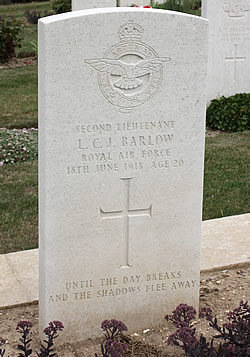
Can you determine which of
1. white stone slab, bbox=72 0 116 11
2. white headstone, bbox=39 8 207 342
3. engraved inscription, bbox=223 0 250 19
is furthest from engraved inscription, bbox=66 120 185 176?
white stone slab, bbox=72 0 116 11

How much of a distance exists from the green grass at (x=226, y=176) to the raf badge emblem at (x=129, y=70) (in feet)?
8.19

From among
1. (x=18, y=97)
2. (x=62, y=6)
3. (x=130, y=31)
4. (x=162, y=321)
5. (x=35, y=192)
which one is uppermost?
(x=62, y=6)

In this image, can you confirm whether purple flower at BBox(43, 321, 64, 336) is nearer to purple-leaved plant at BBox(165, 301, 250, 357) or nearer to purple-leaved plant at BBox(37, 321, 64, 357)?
purple-leaved plant at BBox(37, 321, 64, 357)

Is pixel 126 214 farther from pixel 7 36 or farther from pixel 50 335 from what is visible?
pixel 7 36

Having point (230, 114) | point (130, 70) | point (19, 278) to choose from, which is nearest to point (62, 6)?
point (230, 114)

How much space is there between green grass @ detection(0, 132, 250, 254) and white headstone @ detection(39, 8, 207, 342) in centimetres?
160

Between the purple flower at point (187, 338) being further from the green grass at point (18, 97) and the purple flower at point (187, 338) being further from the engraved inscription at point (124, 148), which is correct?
the green grass at point (18, 97)

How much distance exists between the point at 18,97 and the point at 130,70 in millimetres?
8043

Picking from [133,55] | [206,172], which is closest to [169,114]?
[133,55]

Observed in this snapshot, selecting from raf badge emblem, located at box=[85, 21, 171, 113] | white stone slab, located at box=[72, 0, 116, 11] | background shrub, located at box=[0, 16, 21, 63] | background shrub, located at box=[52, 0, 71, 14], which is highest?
background shrub, located at box=[52, 0, 71, 14]

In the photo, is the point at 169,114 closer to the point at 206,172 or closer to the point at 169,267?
the point at 169,267

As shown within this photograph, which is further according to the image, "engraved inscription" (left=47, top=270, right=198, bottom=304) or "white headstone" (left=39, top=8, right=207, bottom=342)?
"engraved inscription" (left=47, top=270, right=198, bottom=304)

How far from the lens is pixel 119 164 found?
11.5ft

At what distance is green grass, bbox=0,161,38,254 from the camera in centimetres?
524
